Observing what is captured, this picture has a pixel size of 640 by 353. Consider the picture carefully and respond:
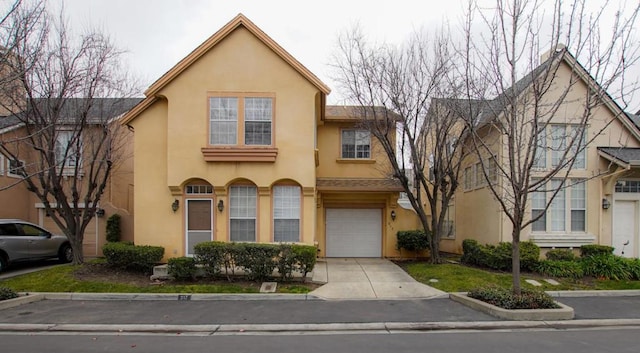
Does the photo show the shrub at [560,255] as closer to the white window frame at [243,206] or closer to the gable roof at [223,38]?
the gable roof at [223,38]

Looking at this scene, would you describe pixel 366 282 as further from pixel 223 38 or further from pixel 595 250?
pixel 223 38

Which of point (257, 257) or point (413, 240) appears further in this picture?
point (413, 240)

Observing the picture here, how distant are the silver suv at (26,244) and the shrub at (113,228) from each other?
Result: 171cm

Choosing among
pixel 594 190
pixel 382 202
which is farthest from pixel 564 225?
pixel 382 202

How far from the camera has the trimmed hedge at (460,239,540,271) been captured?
13.5m

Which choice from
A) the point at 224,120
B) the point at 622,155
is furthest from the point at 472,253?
the point at 224,120

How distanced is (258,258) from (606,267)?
36.0 ft

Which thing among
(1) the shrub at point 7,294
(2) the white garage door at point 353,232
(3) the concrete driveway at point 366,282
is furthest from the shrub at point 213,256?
(2) the white garage door at point 353,232

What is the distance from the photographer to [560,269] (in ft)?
43.3

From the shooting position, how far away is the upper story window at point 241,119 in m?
13.8

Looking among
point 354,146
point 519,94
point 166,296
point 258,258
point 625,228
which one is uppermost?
point 519,94

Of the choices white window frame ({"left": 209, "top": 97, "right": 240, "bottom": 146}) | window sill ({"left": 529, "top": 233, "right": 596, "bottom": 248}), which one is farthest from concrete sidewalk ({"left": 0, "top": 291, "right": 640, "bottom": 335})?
white window frame ({"left": 209, "top": 97, "right": 240, "bottom": 146})

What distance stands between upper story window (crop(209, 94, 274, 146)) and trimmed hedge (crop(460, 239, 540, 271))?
8.35 m

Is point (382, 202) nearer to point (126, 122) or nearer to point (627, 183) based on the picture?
point (627, 183)
